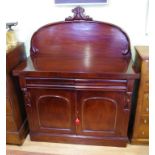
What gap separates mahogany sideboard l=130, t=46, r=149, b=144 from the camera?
153 cm

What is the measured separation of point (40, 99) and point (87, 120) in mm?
446

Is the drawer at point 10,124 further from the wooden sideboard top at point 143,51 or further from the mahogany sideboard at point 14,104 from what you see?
the wooden sideboard top at point 143,51

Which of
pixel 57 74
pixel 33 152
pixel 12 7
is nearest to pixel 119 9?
pixel 57 74

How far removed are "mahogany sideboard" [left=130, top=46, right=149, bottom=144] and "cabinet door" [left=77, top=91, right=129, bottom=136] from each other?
11 centimetres

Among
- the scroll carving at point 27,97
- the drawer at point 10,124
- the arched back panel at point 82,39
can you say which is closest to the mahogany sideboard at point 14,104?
the drawer at point 10,124

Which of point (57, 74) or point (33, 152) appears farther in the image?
point (33, 152)

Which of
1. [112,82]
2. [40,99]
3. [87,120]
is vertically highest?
[112,82]

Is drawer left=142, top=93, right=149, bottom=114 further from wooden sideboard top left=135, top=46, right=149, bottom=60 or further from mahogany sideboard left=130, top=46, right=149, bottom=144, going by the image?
wooden sideboard top left=135, top=46, right=149, bottom=60

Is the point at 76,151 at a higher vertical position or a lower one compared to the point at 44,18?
lower

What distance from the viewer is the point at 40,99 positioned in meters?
1.69

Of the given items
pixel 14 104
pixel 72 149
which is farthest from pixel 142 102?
pixel 14 104

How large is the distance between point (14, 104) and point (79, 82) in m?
0.65
